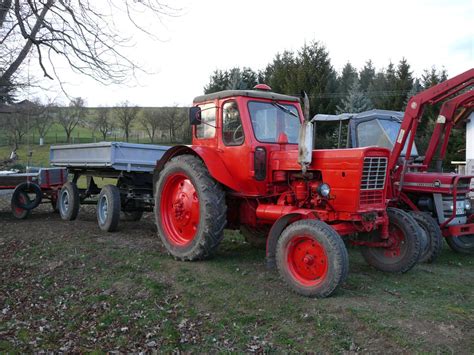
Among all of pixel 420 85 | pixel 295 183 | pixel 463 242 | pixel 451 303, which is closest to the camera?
pixel 451 303

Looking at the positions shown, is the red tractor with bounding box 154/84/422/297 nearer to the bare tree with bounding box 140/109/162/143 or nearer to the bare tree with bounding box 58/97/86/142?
the bare tree with bounding box 140/109/162/143

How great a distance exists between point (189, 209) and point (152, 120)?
35596mm

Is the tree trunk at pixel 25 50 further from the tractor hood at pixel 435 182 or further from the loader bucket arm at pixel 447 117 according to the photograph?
the loader bucket arm at pixel 447 117

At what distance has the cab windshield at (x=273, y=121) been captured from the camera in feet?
19.9

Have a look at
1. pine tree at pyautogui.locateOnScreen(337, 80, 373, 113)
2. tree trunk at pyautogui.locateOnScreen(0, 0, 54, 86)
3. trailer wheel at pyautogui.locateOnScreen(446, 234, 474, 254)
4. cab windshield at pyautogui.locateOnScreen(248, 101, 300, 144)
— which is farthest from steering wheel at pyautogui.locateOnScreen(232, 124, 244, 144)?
pine tree at pyautogui.locateOnScreen(337, 80, 373, 113)

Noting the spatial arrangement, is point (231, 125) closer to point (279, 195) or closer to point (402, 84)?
point (279, 195)

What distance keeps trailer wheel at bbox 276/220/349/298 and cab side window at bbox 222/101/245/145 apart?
4.96 feet

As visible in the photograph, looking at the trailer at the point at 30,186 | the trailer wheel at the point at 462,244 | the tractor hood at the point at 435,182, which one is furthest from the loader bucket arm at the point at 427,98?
the trailer at the point at 30,186

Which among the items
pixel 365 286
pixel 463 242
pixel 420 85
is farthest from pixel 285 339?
pixel 420 85

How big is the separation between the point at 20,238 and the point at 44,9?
4.32m

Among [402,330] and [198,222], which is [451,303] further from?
[198,222]

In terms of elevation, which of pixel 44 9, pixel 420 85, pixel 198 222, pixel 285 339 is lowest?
pixel 285 339

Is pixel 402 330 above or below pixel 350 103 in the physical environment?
below

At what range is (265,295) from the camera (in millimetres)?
4906
